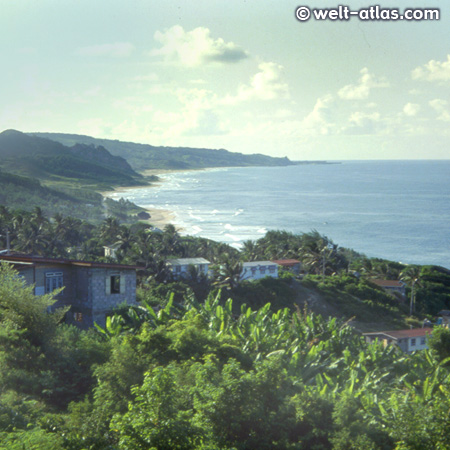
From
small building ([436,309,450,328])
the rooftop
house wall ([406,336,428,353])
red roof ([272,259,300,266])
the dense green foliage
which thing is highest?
the rooftop

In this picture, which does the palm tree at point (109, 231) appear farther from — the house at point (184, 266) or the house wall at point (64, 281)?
the house wall at point (64, 281)

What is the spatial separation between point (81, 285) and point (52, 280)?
4.61 ft

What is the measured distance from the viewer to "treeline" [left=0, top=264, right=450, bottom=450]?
40.1ft

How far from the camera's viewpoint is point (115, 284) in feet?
94.7

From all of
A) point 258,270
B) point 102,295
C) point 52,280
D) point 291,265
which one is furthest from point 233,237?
point 52,280

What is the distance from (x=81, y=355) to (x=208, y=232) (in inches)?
3842

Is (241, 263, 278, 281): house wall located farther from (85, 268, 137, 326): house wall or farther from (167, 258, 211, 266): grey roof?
(85, 268, 137, 326): house wall

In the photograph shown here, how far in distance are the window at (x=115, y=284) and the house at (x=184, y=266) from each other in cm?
2702

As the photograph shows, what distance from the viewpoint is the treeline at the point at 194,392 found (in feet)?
40.1

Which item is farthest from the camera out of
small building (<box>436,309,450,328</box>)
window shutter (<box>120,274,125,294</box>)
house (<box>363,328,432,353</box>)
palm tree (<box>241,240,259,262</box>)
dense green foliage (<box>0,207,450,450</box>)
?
palm tree (<box>241,240,259,262</box>)

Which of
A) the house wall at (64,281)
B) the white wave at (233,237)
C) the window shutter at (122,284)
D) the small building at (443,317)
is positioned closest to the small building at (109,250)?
the small building at (443,317)

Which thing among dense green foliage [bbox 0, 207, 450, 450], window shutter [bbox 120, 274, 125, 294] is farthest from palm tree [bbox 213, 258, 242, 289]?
window shutter [bbox 120, 274, 125, 294]

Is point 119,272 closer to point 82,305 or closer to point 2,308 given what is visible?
point 82,305

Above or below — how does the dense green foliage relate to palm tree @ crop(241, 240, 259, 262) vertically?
above
